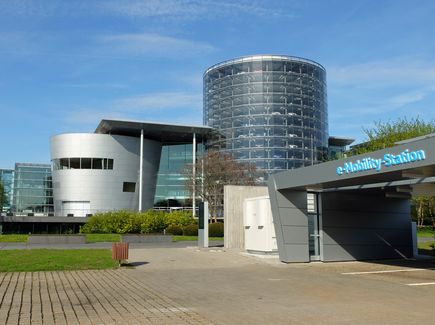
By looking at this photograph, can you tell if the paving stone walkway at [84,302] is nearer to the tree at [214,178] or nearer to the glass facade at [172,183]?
the tree at [214,178]

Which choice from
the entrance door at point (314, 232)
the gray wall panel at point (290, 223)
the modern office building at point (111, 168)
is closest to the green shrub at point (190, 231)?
the entrance door at point (314, 232)

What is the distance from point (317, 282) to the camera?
13195 millimetres

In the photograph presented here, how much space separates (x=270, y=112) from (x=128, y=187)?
79.6 feet

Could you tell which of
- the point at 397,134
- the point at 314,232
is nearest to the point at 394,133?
the point at 397,134

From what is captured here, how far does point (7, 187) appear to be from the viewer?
79.6 metres

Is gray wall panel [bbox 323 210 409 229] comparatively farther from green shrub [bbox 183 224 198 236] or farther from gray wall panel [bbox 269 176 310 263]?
green shrub [bbox 183 224 198 236]

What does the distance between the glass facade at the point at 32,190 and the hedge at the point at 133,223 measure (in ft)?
104

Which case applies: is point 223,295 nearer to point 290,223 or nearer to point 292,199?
point 290,223

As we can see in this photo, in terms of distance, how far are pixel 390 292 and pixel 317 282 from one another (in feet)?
7.43

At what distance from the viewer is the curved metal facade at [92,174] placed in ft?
213

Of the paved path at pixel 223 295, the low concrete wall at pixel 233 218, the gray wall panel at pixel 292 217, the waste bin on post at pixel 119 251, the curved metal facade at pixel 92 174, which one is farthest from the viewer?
the curved metal facade at pixel 92 174

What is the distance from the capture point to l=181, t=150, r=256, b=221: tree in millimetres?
56469

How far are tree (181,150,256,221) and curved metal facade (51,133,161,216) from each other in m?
12.2

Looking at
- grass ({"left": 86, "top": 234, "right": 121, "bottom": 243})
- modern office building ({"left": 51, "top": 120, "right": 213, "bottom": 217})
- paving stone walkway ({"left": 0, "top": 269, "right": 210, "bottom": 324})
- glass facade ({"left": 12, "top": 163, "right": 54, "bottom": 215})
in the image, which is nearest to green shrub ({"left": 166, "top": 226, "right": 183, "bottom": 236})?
grass ({"left": 86, "top": 234, "right": 121, "bottom": 243})
